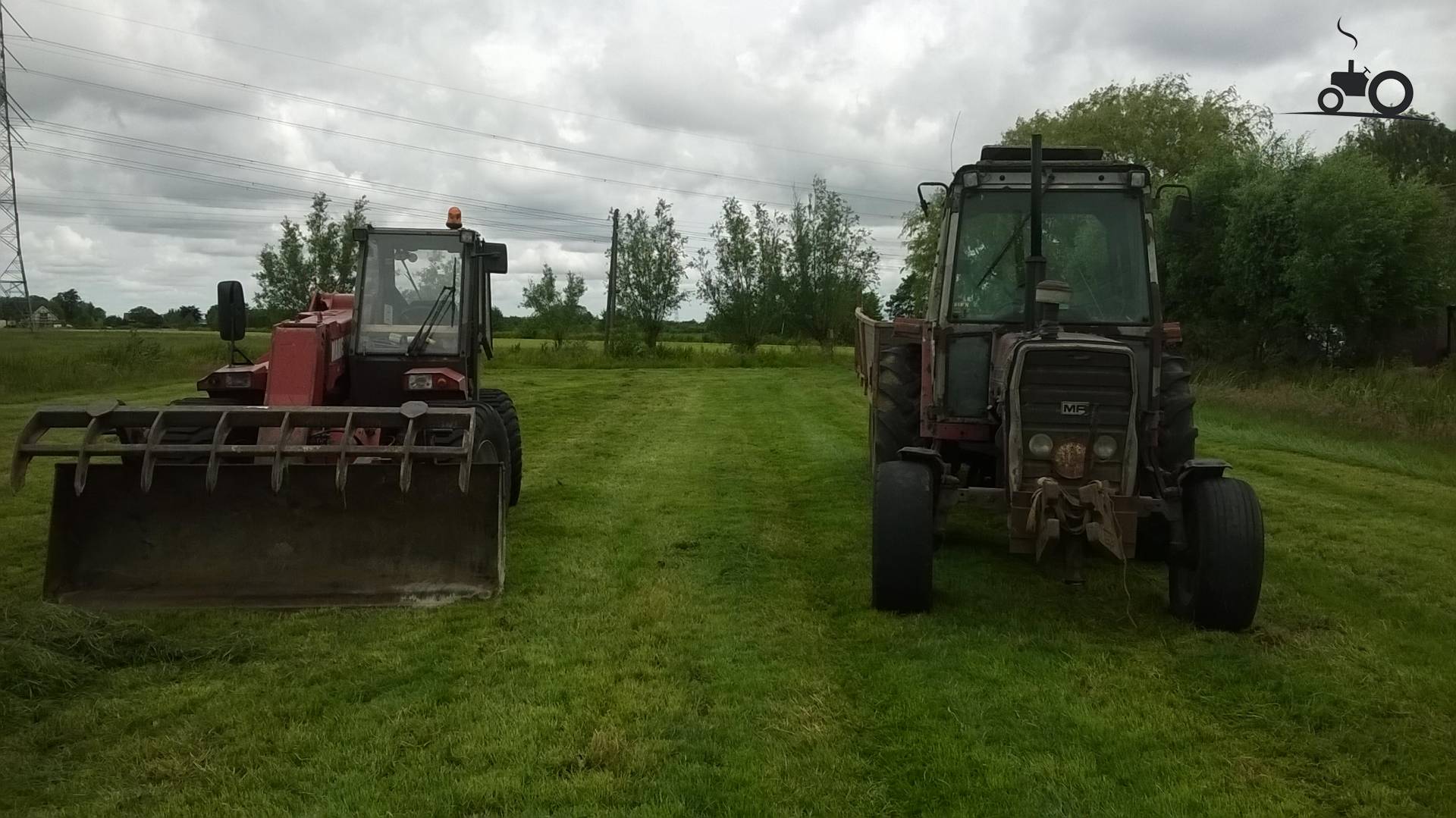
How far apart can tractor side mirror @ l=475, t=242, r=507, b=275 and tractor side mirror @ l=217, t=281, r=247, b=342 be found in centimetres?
170

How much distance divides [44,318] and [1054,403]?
41.0m

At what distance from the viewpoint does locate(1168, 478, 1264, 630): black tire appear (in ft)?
17.4

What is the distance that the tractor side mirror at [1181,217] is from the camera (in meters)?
6.43

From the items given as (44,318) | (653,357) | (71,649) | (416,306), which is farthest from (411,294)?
(44,318)

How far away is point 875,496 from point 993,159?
278 cm

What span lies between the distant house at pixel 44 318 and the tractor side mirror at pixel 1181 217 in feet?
114

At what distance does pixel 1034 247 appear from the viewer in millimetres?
6191

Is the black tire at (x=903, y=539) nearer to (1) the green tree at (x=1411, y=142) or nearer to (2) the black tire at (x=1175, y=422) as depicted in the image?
(2) the black tire at (x=1175, y=422)

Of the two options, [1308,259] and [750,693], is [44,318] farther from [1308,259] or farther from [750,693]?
[750,693]

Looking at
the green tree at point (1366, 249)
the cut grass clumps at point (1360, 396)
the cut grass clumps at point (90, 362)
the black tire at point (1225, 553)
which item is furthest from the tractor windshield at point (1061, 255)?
the cut grass clumps at point (90, 362)

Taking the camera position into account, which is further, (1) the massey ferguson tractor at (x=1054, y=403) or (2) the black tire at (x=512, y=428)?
(2) the black tire at (x=512, y=428)

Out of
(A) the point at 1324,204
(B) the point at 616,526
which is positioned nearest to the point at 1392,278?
(A) the point at 1324,204

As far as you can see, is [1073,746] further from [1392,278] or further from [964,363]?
[1392,278]

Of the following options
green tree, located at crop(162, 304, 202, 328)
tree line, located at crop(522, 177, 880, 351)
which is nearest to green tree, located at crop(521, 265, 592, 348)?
tree line, located at crop(522, 177, 880, 351)
